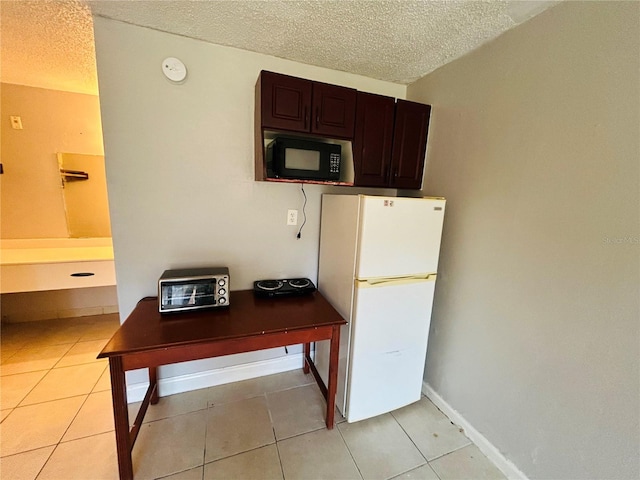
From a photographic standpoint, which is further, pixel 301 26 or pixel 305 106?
pixel 305 106

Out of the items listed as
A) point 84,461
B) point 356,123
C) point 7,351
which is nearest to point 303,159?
point 356,123

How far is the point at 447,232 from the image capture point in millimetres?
1840

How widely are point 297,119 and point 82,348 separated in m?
2.81

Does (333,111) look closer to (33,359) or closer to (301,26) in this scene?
(301,26)

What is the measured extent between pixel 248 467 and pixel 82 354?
196 centimetres

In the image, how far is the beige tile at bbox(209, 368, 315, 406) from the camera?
192 centimetres

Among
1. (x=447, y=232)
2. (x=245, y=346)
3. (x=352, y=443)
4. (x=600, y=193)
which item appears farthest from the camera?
(x=447, y=232)

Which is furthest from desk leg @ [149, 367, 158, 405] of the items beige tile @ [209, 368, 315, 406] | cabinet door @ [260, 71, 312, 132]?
cabinet door @ [260, 71, 312, 132]

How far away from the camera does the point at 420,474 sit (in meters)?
1.43

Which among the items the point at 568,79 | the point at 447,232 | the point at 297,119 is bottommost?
the point at 447,232

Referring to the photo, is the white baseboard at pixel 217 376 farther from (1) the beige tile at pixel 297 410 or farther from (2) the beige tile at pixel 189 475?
(2) the beige tile at pixel 189 475

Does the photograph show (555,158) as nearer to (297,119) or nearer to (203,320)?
(297,119)

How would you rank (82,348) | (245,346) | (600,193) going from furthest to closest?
1. (82,348)
2. (245,346)
3. (600,193)

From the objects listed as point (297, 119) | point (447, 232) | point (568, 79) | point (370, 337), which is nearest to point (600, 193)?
point (568, 79)
